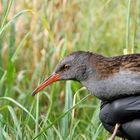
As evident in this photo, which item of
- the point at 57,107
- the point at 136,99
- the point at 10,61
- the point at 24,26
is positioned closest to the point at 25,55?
the point at 24,26

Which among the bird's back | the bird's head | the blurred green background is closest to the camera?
the bird's back

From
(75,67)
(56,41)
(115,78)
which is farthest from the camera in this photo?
(56,41)


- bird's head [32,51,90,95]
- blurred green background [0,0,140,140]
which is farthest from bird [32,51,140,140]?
blurred green background [0,0,140,140]

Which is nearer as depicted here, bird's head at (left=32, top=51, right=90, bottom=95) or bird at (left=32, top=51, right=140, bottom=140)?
bird at (left=32, top=51, right=140, bottom=140)

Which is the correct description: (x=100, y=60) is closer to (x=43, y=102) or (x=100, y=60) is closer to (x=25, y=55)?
(x=43, y=102)

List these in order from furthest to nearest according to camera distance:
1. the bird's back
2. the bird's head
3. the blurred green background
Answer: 1. the blurred green background
2. the bird's head
3. the bird's back

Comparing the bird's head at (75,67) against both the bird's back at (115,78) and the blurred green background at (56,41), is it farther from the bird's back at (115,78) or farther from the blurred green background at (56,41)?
the blurred green background at (56,41)

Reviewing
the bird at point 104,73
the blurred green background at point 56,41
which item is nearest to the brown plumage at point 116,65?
the bird at point 104,73

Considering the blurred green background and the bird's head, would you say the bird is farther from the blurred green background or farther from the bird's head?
the blurred green background

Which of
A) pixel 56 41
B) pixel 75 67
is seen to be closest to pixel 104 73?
pixel 75 67

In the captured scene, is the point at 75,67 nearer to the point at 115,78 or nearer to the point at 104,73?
the point at 104,73
